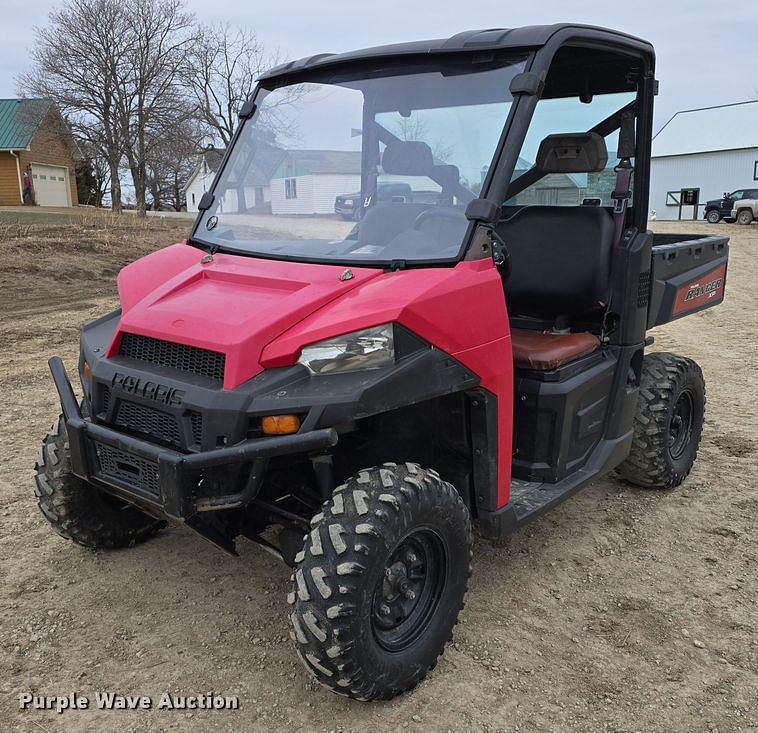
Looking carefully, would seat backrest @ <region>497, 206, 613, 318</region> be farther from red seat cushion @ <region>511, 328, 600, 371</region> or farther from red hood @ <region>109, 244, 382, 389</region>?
red hood @ <region>109, 244, 382, 389</region>

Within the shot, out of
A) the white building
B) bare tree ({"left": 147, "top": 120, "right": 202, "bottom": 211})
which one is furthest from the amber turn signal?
the white building

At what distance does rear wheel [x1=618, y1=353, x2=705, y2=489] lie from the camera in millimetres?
4379

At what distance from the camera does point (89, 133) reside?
110ft

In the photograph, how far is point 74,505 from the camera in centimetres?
347

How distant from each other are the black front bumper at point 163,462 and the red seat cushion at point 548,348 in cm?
139

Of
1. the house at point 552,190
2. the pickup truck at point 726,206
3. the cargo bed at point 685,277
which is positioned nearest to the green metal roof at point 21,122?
the pickup truck at point 726,206

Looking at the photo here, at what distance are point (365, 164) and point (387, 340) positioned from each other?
1.14 m

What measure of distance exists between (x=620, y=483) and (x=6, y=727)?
3511 mm

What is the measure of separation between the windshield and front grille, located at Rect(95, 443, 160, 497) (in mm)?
1022

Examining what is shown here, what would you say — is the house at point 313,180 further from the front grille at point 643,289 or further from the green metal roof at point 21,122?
the green metal roof at point 21,122

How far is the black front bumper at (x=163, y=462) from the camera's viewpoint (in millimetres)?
2432

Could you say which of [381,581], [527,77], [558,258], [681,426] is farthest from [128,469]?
[681,426]

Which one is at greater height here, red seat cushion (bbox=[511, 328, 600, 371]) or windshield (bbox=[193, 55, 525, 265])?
windshield (bbox=[193, 55, 525, 265])

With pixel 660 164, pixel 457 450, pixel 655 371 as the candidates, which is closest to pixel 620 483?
pixel 655 371
